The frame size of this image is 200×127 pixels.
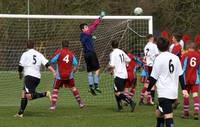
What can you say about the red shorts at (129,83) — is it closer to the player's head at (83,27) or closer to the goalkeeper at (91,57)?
the goalkeeper at (91,57)

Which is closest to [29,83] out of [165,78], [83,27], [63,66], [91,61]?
[63,66]

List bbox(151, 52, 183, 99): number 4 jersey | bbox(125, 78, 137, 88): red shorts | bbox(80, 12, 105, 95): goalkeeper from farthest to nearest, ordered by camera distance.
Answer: bbox(80, 12, 105, 95): goalkeeper, bbox(125, 78, 137, 88): red shorts, bbox(151, 52, 183, 99): number 4 jersey

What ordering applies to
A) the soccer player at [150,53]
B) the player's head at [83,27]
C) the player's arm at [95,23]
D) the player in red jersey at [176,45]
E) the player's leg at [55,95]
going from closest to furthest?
the player in red jersey at [176,45] → the player's leg at [55,95] → the soccer player at [150,53] → the player's arm at [95,23] → the player's head at [83,27]

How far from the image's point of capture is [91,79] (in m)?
17.9

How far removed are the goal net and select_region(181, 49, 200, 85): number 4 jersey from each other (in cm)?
368

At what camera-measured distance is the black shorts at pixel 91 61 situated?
1745 cm

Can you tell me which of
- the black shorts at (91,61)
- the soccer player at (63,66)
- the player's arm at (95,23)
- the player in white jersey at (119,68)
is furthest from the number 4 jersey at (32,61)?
the black shorts at (91,61)

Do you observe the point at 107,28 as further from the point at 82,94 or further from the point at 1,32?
the point at 1,32

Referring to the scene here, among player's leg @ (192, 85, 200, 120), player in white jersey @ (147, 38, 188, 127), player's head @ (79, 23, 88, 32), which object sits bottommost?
player's leg @ (192, 85, 200, 120)

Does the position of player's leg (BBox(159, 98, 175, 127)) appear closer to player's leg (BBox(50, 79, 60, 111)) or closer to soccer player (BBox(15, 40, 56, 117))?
soccer player (BBox(15, 40, 56, 117))

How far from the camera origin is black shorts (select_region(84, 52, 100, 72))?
1745 cm

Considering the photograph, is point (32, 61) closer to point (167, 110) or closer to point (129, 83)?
point (129, 83)

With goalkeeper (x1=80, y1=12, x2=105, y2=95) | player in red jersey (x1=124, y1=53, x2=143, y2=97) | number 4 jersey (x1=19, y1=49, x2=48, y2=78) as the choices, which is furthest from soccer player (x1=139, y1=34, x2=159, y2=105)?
number 4 jersey (x1=19, y1=49, x2=48, y2=78)

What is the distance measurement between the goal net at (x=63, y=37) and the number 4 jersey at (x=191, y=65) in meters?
3.68
